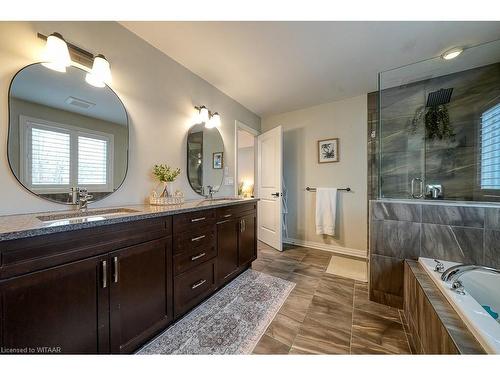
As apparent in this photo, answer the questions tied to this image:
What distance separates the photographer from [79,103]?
1.36 meters

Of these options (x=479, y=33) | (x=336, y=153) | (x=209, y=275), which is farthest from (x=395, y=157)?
(x=209, y=275)

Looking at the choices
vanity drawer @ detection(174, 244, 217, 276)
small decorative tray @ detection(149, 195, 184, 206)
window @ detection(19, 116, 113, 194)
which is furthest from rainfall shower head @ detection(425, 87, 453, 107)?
window @ detection(19, 116, 113, 194)

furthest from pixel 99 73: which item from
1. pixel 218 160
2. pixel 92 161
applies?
pixel 218 160

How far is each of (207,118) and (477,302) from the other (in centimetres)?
266

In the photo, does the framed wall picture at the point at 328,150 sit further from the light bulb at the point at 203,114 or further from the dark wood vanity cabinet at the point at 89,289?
the dark wood vanity cabinet at the point at 89,289

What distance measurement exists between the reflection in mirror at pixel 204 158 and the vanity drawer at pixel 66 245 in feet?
3.64

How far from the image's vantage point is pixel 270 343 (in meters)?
1.27

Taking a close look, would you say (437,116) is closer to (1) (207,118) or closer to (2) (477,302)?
(2) (477,302)

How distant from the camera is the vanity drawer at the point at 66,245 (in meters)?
0.75

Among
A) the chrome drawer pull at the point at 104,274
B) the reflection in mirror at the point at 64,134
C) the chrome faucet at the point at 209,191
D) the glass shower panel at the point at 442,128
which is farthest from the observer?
the chrome faucet at the point at 209,191

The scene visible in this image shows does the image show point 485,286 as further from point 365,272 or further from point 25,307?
point 25,307

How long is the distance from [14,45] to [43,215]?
100 cm

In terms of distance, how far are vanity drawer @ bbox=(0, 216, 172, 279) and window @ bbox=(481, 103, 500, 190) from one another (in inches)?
126

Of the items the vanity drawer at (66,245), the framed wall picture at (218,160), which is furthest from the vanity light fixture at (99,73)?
the framed wall picture at (218,160)
